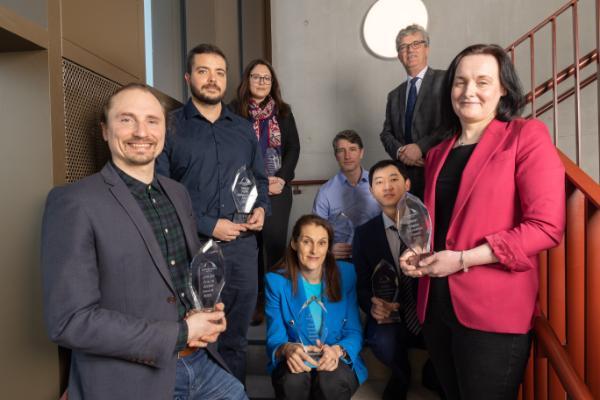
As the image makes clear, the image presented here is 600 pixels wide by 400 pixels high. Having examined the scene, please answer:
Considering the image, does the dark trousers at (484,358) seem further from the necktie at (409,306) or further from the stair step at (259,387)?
the stair step at (259,387)

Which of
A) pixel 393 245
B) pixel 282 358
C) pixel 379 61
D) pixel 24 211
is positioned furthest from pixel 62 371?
pixel 379 61

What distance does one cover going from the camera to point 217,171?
2.05m

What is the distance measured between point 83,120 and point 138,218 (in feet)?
1.57

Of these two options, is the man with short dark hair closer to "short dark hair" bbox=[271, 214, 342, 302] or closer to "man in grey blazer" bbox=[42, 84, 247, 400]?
"short dark hair" bbox=[271, 214, 342, 302]

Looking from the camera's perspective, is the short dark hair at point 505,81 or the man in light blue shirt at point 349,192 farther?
the man in light blue shirt at point 349,192

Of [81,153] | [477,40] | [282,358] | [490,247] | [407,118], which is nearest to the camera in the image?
[490,247]

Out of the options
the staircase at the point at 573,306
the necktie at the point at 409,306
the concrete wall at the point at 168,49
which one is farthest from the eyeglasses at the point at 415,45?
the staircase at the point at 573,306

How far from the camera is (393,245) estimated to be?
2541 millimetres

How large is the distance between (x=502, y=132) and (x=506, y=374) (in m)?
0.69

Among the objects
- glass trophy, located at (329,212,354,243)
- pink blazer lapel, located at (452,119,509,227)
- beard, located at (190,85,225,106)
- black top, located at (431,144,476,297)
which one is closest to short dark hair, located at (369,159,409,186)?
glass trophy, located at (329,212,354,243)

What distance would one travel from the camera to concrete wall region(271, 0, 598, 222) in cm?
487

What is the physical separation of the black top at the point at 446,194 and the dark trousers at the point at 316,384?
0.87 meters

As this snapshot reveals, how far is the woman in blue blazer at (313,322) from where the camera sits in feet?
7.05

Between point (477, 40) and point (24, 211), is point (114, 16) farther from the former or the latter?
point (477, 40)
